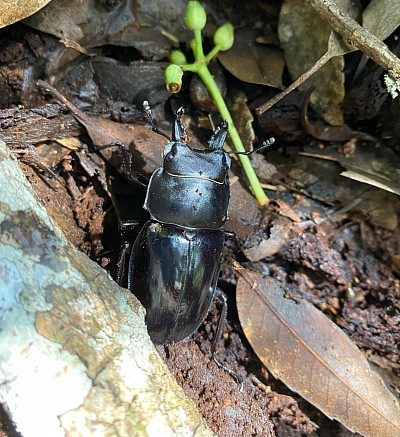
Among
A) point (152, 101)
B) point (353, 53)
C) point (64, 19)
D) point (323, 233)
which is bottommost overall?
point (323, 233)

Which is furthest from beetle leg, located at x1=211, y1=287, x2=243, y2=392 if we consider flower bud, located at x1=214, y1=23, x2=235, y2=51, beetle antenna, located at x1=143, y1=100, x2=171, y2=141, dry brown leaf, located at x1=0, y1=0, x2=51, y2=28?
dry brown leaf, located at x1=0, y1=0, x2=51, y2=28

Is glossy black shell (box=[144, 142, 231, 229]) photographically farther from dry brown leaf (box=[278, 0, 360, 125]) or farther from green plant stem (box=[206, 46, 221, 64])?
dry brown leaf (box=[278, 0, 360, 125])

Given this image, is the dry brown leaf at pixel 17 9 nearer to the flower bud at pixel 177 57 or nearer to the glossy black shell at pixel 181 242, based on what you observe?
the flower bud at pixel 177 57

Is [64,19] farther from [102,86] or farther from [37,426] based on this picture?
[37,426]

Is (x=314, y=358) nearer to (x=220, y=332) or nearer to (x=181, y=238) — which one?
(x=220, y=332)

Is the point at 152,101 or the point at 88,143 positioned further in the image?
the point at 152,101

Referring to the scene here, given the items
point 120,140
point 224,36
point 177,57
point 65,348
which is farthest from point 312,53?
point 65,348

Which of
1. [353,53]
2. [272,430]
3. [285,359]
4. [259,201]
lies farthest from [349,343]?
[353,53]
